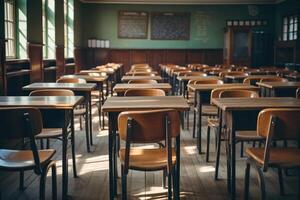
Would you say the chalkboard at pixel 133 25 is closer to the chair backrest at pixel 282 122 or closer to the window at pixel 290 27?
the window at pixel 290 27

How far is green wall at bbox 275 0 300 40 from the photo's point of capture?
13.2 m

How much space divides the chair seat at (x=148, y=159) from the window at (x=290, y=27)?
1156 centimetres

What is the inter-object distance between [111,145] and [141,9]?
1300 centimetres

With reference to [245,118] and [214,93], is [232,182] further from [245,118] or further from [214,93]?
[214,93]

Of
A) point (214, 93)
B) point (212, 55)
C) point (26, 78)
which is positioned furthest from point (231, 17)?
point (214, 93)

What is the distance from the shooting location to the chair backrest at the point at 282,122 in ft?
8.15

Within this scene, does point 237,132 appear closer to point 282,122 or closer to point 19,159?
point 282,122

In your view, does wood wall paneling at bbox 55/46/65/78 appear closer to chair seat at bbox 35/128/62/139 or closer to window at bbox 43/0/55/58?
window at bbox 43/0/55/58

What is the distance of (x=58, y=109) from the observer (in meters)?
3.19

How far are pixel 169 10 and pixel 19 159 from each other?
43.8ft

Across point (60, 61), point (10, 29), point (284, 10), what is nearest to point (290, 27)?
point (284, 10)

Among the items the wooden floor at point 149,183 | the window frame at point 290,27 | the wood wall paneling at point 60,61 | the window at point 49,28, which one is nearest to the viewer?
the wooden floor at point 149,183

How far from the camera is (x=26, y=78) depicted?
22.8 feet

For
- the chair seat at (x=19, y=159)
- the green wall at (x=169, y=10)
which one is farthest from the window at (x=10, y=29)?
the green wall at (x=169, y=10)
